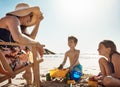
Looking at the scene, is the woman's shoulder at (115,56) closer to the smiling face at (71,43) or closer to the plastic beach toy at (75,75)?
the plastic beach toy at (75,75)

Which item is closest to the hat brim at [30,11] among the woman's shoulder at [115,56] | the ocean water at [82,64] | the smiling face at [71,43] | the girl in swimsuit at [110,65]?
the girl in swimsuit at [110,65]

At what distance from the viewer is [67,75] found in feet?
17.9

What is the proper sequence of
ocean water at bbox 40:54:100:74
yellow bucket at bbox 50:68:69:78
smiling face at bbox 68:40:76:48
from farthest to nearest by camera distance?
ocean water at bbox 40:54:100:74
smiling face at bbox 68:40:76:48
yellow bucket at bbox 50:68:69:78

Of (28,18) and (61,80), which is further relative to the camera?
(61,80)

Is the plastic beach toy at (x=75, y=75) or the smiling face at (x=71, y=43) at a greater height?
the smiling face at (x=71, y=43)

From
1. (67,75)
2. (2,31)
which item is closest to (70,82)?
(67,75)

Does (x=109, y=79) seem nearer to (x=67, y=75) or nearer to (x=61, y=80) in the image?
(x=67, y=75)

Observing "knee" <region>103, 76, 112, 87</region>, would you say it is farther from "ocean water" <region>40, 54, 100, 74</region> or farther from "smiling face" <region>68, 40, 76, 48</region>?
"ocean water" <region>40, 54, 100, 74</region>

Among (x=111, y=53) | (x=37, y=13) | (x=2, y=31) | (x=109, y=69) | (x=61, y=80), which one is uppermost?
(x=37, y=13)

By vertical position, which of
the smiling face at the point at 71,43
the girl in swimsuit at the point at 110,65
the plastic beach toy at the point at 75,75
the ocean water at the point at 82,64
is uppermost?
the smiling face at the point at 71,43

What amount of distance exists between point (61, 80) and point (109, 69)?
67.6 inches

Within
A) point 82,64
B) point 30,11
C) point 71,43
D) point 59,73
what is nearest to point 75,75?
point 59,73

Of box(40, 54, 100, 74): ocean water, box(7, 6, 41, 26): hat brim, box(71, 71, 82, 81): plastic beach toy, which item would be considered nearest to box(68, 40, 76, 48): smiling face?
box(71, 71, 82, 81): plastic beach toy

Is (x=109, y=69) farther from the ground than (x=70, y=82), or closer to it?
farther from the ground
